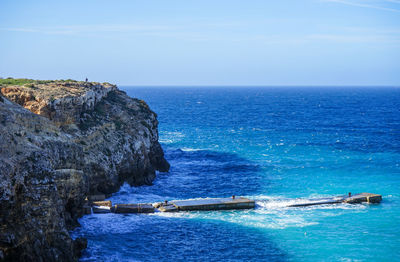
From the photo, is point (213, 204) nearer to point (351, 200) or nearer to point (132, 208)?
point (132, 208)

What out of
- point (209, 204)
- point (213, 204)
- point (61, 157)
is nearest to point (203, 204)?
point (209, 204)

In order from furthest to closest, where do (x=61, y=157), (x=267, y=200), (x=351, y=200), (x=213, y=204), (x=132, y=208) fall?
Result: 1. (x=267, y=200)
2. (x=351, y=200)
3. (x=213, y=204)
4. (x=132, y=208)
5. (x=61, y=157)

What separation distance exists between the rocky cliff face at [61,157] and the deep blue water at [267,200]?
342 centimetres

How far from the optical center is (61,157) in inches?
1688

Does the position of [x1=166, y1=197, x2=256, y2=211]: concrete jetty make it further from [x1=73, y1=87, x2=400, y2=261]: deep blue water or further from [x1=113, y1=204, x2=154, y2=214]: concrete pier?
[x1=113, y1=204, x2=154, y2=214]: concrete pier

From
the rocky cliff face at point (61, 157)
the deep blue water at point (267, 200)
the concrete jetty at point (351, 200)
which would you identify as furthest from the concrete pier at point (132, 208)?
the concrete jetty at point (351, 200)

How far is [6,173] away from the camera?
95.9 ft

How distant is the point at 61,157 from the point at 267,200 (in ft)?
81.7

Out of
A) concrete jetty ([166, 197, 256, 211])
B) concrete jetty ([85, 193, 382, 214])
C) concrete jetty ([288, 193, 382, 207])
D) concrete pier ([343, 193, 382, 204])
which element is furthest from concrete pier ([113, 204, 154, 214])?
concrete pier ([343, 193, 382, 204])

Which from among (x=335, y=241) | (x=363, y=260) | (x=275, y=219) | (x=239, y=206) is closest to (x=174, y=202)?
(x=239, y=206)

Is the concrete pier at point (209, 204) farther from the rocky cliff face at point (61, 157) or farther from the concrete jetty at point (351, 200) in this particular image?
the rocky cliff face at point (61, 157)

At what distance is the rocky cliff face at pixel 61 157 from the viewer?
29516 millimetres

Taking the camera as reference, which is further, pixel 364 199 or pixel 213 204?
pixel 364 199

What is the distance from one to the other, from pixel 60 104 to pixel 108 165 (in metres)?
9.70
